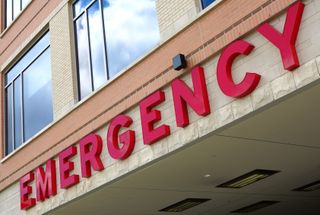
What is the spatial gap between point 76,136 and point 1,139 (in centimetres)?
474

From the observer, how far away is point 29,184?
13.3 m

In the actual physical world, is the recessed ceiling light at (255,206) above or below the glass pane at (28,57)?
below

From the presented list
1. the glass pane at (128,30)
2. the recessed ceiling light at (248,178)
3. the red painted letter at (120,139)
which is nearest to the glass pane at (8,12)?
the glass pane at (128,30)

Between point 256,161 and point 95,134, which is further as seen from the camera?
point 95,134

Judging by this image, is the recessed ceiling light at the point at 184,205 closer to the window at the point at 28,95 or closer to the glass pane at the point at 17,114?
the window at the point at 28,95

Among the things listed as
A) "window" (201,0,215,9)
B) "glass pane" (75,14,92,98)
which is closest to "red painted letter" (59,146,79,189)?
"glass pane" (75,14,92,98)

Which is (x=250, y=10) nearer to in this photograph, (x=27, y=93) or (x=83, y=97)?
(x=83, y=97)

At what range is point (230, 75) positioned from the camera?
8359 millimetres

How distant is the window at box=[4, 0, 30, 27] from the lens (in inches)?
650

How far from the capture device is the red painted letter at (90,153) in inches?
427

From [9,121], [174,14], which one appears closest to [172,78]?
[174,14]

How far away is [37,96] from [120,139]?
200 inches

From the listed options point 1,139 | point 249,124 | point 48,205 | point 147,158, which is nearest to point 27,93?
point 1,139

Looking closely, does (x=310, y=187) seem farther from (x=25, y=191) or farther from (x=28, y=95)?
(x=28, y=95)
